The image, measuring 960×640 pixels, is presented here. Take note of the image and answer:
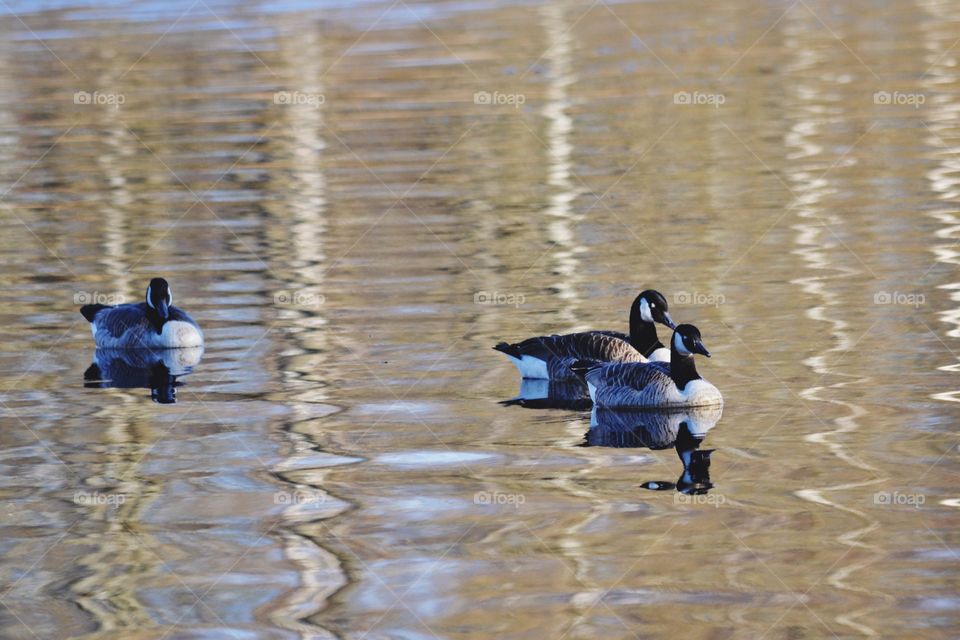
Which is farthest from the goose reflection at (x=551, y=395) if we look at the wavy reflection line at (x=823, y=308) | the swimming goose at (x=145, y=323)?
the swimming goose at (x=145, y=323)

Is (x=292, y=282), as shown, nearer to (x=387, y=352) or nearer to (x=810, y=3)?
(x=387, y=352)

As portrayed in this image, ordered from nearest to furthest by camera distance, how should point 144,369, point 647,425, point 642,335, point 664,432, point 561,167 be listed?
point 664,432 < point 647,425 < point 642,335 < point 144,369 < point 561,167

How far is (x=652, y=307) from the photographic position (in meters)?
15.7

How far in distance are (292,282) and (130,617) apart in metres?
9.85

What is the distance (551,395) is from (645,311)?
126 cm

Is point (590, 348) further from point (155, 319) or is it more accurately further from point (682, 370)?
point (155, 319)

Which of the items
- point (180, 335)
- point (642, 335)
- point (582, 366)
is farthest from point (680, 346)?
point (180, 335)

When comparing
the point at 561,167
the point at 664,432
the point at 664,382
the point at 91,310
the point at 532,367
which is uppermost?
the point at 561,167

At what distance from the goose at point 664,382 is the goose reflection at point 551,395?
0.38 meters

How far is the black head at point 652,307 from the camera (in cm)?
1557

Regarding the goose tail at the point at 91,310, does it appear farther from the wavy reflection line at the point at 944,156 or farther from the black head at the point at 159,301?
the wavy reflection line at the point at 944,156

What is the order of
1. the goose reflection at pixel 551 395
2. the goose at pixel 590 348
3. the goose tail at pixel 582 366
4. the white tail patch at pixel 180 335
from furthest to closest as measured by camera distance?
the white tail patch at pixel 180 335, the goose at pixel 590 348, the goose tail at pixel 582 366, the goose reflection at pixel 551 395

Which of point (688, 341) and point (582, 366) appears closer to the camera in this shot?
point (688, 341)

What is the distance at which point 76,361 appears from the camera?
56.2ft
